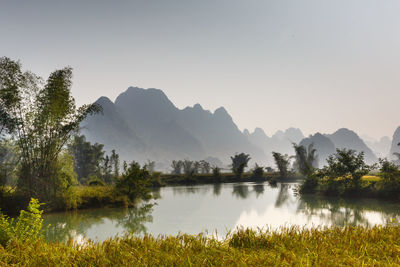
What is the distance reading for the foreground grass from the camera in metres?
3.27

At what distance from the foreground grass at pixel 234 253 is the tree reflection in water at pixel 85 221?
4.54 metres

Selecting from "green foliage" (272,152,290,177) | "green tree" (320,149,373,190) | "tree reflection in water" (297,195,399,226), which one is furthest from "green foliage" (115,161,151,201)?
"green foliage" (272,152,290,177)

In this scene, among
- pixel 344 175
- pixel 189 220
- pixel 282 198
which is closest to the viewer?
pixel 189 220

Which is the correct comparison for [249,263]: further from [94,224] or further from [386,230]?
[94,224]

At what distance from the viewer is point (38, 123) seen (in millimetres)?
11977

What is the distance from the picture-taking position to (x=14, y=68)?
1122 cm

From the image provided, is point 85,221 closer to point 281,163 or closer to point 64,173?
point 64,173

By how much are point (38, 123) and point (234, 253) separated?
39.2 feet

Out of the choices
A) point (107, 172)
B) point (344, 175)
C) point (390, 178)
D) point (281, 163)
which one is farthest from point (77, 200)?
point (281, 163)

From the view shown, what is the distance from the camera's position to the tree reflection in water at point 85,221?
8594mm

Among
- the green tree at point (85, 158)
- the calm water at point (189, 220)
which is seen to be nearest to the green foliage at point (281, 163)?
the green tree at point (85, 158)

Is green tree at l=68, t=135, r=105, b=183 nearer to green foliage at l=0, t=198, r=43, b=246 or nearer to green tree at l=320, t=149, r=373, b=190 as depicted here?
green tree at l=320, t=149, r=373, b=190

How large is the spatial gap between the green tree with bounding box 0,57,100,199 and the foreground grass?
884 cm

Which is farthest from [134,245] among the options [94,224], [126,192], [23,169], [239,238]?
[126,192]
